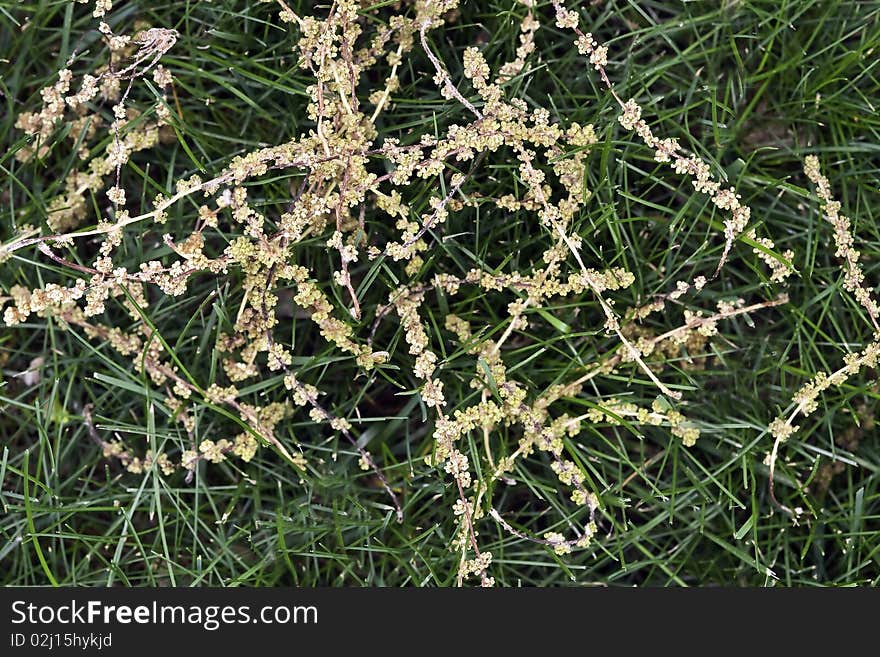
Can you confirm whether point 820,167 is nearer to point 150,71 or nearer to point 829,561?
point 829,561

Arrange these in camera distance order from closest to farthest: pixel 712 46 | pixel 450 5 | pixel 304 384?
pixel 450 5 < pixel 304 384 < pixel 712 46

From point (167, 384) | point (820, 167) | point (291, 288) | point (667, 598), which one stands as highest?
point (820, 167)

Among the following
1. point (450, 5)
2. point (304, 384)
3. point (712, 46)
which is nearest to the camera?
point (450, 5)

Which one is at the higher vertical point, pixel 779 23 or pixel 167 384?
pixel 779 23

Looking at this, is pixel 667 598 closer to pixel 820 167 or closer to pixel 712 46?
pixel 820 167

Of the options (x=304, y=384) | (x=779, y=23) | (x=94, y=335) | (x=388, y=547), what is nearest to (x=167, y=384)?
(x=94, y=335)

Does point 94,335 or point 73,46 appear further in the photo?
point 73,46

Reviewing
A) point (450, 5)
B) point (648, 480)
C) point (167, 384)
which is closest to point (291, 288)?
point (167, 384)
